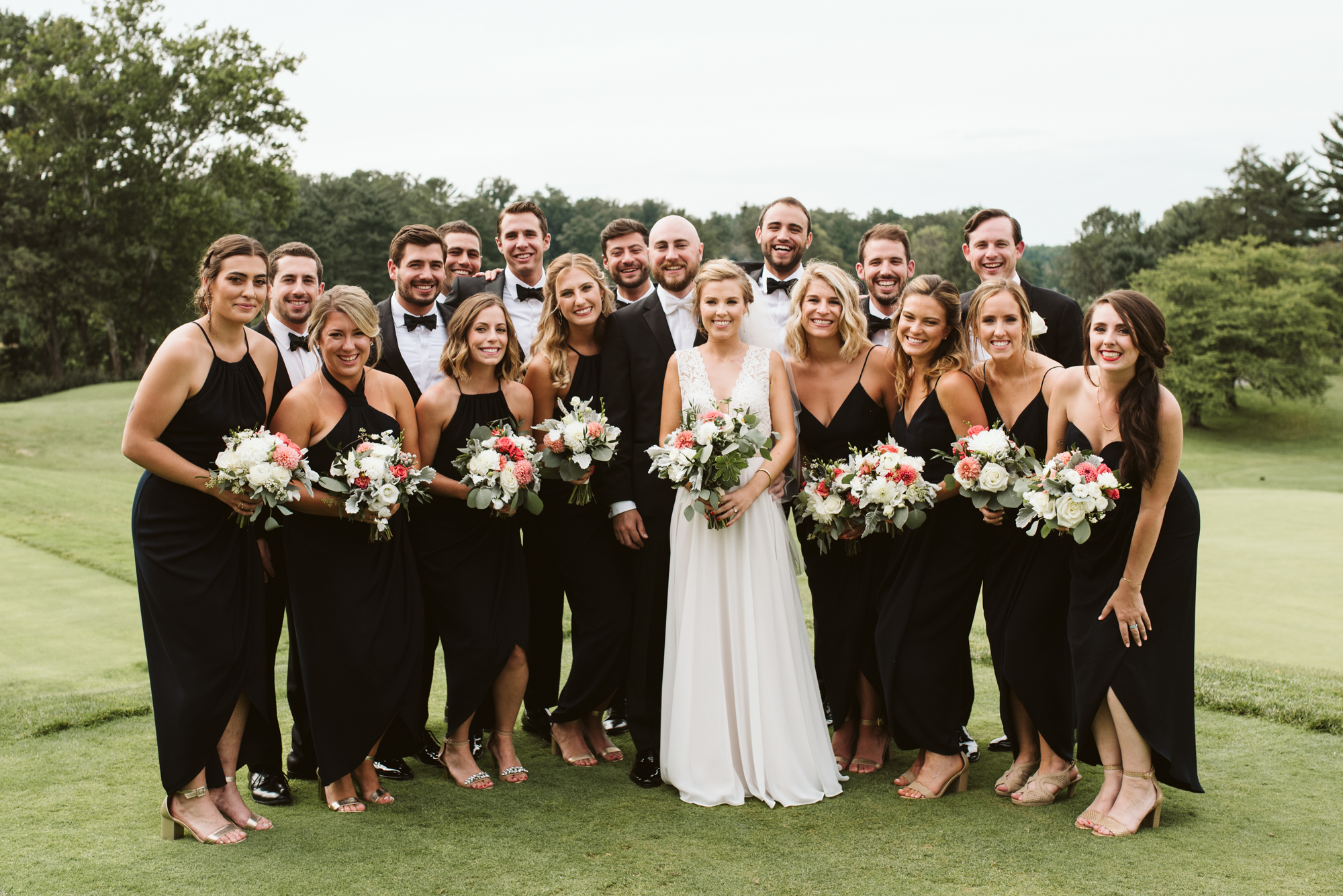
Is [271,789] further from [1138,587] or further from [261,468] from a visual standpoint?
[1138,587]

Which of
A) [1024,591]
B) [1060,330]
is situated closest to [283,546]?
[1024,591]

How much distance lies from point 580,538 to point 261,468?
1.98 metres

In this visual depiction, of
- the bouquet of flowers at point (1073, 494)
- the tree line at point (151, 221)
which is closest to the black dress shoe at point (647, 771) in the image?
the bouquet of flowers at point (1073, 494)

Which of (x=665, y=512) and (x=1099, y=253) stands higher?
(x=1099, y=253)

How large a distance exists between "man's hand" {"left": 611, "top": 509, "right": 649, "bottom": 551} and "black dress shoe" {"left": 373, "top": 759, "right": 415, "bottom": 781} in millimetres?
1768

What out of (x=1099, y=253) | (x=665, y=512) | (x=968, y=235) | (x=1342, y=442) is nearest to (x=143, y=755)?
(x=665, y=512)

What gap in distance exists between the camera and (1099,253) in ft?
211

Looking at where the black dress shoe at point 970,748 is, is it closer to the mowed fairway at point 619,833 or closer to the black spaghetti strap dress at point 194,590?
the mowed fairway at point 619,833

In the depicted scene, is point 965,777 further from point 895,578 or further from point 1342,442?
point 1342,442

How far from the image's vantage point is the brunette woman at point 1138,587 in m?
4.78

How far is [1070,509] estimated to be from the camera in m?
4.68

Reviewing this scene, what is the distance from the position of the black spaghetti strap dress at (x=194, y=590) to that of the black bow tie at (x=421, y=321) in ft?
4.98

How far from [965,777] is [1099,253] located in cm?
6570

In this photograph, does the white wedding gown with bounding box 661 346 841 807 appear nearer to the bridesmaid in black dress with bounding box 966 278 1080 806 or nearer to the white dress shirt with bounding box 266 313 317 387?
the bridesmaid in black dress with bounding box 966 278 1080 806
